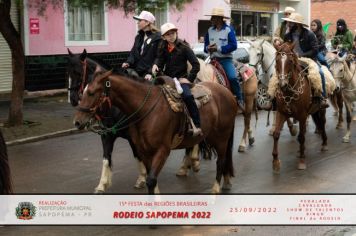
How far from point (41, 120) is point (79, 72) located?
7.28 metres

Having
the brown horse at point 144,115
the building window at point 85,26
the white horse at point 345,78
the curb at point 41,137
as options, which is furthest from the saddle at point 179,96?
the building window at point 85,26

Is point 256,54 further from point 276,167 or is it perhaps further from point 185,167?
point 185,167

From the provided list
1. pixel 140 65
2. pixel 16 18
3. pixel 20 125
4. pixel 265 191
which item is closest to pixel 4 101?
pixel 16 18

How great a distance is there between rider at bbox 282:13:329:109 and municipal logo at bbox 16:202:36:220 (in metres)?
5.94

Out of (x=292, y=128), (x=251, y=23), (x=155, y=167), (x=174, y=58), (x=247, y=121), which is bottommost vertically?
(x=292, y=128)

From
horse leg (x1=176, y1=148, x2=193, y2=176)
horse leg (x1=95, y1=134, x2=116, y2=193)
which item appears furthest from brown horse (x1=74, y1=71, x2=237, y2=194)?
horse leg (x1=176, y1=148, x2=193, y2=176)

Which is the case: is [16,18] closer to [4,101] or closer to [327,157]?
[4,101]

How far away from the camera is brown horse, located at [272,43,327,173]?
369 inches

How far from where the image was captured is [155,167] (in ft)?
22.0

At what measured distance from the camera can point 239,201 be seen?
25.0ft

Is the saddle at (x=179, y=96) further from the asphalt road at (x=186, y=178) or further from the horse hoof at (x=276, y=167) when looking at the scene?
the horse hoof at (x=276, y=167)

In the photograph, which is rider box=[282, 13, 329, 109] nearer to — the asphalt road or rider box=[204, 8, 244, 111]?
Result: rider box=[204, 8, 244, 111]
